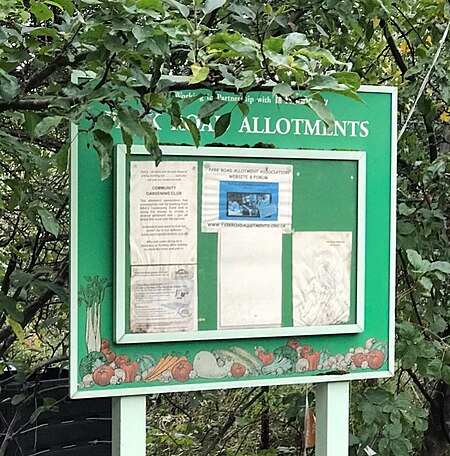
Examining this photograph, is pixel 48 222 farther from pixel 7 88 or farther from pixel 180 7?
pixel 180 7

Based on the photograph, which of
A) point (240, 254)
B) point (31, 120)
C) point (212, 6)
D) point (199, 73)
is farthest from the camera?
point (240, 254)

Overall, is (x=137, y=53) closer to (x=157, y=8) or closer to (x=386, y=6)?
(x=157, y=8)

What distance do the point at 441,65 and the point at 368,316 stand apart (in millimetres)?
932

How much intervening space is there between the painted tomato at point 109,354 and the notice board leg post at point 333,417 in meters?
0.53

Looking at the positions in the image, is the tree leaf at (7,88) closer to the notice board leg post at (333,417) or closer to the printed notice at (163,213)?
the printed notice at (163,213)

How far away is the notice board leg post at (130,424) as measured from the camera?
1.61 m

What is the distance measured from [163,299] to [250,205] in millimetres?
284

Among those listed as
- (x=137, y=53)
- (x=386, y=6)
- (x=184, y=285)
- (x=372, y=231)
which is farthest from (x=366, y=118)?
(x=137, y=53)

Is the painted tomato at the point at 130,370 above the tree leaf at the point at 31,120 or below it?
below

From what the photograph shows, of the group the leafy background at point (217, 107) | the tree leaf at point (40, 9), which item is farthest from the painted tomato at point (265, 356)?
the tree leaf at point (40, 9)

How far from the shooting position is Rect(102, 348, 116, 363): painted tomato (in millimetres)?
1563

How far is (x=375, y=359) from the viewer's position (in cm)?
182

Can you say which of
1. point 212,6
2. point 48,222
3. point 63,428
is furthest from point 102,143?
point 63,428

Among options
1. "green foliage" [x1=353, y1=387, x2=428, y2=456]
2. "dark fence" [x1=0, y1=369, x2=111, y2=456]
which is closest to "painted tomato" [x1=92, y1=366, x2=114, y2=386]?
"green foliage" [x1=353, y1=387, x2=428, y2=456]
